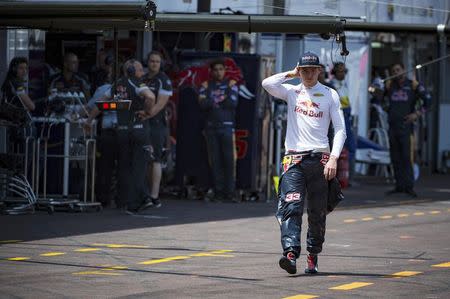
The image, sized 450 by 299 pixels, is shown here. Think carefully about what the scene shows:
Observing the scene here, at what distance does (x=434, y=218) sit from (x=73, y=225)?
4.97 metres

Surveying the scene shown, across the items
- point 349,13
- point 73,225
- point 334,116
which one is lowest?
point 73,225

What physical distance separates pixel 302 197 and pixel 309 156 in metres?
0.36

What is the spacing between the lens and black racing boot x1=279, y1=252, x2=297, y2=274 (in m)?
10.7

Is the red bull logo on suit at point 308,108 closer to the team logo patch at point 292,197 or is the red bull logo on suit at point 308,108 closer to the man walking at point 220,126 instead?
the team logo patch at point 292,197

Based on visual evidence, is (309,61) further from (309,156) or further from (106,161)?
(106,161)

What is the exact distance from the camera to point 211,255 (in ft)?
40.2

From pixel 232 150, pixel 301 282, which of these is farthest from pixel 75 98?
pixel 301 282

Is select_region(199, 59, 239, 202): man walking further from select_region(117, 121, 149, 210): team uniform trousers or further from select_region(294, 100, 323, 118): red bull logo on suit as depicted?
select_region(294, 100, 323, 118): red bull logo on suit

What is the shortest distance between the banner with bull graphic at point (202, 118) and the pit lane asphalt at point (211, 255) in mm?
895

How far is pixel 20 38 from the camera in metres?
18.2

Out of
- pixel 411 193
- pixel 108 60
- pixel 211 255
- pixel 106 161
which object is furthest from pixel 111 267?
pixel 411 193

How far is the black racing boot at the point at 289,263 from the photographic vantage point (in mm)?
10680

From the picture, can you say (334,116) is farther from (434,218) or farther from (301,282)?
(434,218)

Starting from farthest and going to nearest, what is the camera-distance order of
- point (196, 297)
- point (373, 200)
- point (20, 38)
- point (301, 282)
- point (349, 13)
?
point (373, 200), point (20, 38), point (349, 13), point (301, 282), point (196, 297)
